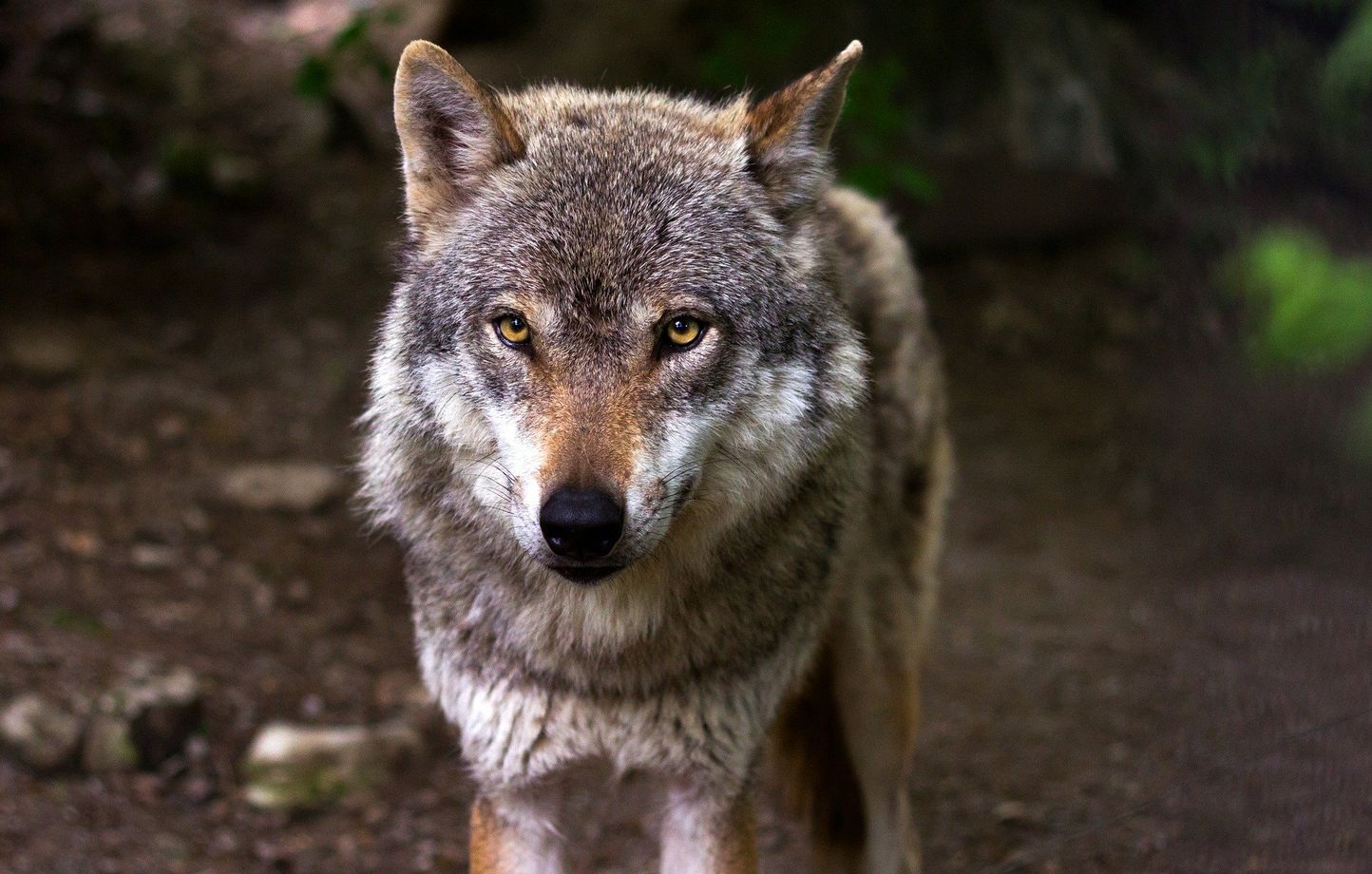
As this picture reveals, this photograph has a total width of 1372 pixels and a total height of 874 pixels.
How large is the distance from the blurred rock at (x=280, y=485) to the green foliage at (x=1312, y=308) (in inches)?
181

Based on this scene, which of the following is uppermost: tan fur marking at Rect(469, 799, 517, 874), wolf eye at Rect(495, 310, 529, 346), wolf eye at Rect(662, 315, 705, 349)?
wolf eye at Rect(495, 310, 529, 346)

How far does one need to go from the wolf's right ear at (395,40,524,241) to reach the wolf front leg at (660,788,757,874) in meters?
1.59

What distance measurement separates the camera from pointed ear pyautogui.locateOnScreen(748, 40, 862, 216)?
10.1 feet

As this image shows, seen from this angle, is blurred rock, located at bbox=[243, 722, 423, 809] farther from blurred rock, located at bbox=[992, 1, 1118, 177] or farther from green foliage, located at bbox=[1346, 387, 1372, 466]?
blurred rock, located at bbox=[992, 1, 1118, 177]

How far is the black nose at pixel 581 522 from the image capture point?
2.52 metres

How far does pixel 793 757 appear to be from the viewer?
14.2 ft

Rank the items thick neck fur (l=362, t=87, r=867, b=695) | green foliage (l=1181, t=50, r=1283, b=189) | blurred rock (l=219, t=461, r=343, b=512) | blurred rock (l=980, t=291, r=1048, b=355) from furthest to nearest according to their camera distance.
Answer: blurred rock (l=980, t=291, r=1048, b=355)
green foliage (l=1181, t=50, r=1283, b=189)
blurred rock (l=219, t=461, r=343, b=512)
thick neck fur (l=362, t=87, r=867, b=695)

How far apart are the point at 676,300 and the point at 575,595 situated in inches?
31.3

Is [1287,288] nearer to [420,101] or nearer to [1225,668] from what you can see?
[1225,668]

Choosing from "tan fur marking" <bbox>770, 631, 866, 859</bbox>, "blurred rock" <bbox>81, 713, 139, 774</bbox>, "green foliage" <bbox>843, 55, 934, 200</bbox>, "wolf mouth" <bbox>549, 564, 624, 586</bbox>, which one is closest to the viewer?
"wolf mouth" <bbox>549, 564, 624, 586</bbox>

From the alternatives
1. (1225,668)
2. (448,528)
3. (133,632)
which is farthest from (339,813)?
(1225,668)

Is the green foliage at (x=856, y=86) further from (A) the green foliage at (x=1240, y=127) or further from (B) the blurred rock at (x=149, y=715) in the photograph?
(B) the blurred rock at (x=149, y=715)

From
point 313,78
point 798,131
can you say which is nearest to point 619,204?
point 798,131

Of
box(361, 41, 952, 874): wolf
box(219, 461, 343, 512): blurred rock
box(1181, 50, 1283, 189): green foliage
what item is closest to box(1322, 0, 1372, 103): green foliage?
box(1181, 50, 1283, 189): green foliage
